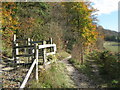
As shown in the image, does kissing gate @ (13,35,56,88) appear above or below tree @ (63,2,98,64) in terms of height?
below

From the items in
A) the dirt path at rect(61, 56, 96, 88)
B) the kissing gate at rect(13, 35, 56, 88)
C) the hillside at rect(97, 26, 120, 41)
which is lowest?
the dirt path at rect(61, 56, 96, 88)

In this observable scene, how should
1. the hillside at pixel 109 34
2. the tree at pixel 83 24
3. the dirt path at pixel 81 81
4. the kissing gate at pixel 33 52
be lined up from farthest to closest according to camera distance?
the hillside at pixel 109 34 < the tree at pixel 83 24 < the dirt path at pixel 81 81 < the kissing gate at pixel 33 52

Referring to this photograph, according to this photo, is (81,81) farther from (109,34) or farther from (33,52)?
(109,34)

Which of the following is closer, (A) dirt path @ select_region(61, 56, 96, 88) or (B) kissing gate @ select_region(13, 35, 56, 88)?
(B) kissing gate @ select_region(13, 35, 56, 88)

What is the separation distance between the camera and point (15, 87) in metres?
5.09

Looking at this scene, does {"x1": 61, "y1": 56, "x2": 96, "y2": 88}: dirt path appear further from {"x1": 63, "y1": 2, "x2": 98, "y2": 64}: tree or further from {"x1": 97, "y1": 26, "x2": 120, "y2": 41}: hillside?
{"x1": 97, "y1": 26, "x2": 120, "y2": 41}: hillside

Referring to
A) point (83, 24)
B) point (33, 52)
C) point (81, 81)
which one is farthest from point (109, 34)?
point (33, 52)

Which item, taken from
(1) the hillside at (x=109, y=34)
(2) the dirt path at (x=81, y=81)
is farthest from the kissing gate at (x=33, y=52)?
(1) the hillside at (x=109, y=34)

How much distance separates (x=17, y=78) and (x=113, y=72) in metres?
8.29

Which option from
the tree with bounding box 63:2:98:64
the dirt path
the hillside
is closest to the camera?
the dirt path

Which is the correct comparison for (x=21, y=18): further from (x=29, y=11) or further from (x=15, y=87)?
(x=15, y=87)

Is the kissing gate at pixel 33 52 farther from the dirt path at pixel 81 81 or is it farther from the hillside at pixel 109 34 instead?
the hillside at pixel 109 34

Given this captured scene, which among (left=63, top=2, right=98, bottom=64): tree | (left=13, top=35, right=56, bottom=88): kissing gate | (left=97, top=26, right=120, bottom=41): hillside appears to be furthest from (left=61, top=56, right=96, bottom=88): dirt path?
(left=97, top=26, right=120, bottom=41): hillside

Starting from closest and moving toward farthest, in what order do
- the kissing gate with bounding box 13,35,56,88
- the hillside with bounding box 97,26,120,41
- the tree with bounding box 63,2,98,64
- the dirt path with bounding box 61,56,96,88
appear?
the kissing gate with bounding box 13,35,56,88, the dirt path with bounding box 61,56,96,88, the tree with bounding box 63,2,98,64, the hillside with bounding box 97,26,120,41
